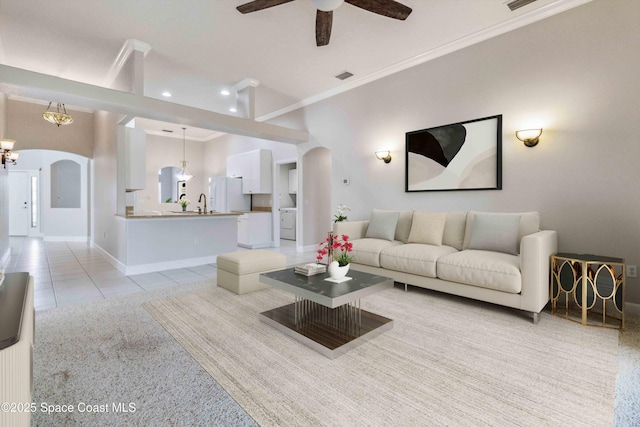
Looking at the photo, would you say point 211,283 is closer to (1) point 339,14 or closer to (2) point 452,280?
(2) point 452,280

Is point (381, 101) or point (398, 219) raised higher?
point (381, 101)

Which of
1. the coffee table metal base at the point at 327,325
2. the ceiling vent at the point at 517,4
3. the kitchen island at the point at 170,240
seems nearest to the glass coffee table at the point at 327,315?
the coffee table metal base at the point at 327,325

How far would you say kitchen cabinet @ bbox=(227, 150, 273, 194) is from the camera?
23.9 ft

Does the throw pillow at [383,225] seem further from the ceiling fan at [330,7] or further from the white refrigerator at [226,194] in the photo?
the white refrigerator at [226,194]

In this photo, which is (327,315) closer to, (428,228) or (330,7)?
(428,228)

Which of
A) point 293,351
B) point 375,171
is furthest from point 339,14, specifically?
point 293,351

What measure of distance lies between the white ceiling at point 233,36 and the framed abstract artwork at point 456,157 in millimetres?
1070

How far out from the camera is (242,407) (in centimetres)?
156

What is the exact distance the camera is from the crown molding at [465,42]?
124 inches

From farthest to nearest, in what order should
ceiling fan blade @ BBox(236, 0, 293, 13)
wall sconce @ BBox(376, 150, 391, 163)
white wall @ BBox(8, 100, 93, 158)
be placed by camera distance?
white wall @ BBox(8, 100, 93, 158) → wall sconce @ BBox(376, 150, 391, 163) → ceiling fan blade @ BBox(236, 0, 293, 13)

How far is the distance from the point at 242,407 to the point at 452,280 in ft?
7.75

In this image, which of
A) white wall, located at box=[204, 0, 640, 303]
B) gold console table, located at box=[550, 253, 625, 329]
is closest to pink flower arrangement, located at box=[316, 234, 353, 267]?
gold console table, located at box=[550, 253, 625, 329]

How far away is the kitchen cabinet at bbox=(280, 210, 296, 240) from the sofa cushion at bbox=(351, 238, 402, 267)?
3950mm

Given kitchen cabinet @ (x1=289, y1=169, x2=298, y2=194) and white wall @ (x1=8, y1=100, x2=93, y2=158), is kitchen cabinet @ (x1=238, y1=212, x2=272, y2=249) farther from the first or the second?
white wall @ (x1=8, y1=100, x2=93, y2=158)
